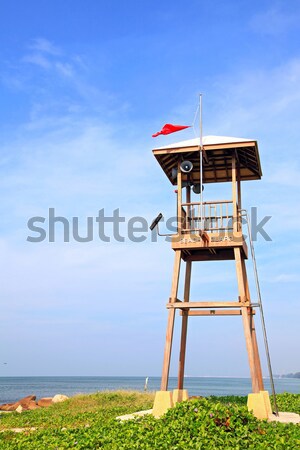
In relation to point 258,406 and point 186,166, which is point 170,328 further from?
point 186,166

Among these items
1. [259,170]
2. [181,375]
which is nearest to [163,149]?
[259,170]

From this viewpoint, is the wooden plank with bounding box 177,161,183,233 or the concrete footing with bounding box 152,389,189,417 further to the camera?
the wooden plank with bounding box 177,161,183,233

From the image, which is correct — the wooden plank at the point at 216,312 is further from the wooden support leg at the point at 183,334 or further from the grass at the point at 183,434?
the grass at the point at 183,434

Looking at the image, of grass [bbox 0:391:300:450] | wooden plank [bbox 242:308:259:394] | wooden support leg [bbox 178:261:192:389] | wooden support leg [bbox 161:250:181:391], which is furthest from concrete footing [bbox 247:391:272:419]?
wooden support leg [bbox 178:261:192:389]

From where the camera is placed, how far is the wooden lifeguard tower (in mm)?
16281

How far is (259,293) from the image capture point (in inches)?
687

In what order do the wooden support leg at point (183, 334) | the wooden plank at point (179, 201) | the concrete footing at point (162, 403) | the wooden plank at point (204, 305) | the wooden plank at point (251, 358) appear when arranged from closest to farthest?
1. the concrete footing at point (162, 403)
2. the wooden plank at point (251, 358)
3. the wooden plank at point (204, 305)
4. the wooden plank at point (179, 201)
5. the wooden support leg at point (183, 334)

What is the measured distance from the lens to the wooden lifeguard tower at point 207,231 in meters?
16.3

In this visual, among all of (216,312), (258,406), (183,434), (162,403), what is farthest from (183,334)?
(183,434)

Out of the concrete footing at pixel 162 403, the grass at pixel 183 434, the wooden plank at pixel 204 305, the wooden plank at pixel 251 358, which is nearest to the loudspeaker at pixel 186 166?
the wooden plank at pixel 204 305

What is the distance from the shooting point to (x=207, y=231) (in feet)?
55.9

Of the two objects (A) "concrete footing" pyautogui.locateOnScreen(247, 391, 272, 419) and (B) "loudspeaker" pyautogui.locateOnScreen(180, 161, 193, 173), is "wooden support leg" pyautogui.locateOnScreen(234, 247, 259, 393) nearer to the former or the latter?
(A) "concrete footing" pyautogui.locateOnScreen(247, 391, 272, 419)

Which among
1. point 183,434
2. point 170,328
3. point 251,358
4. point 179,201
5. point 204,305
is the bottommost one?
point 183,434

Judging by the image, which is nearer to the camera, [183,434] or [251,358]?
[183,434]
